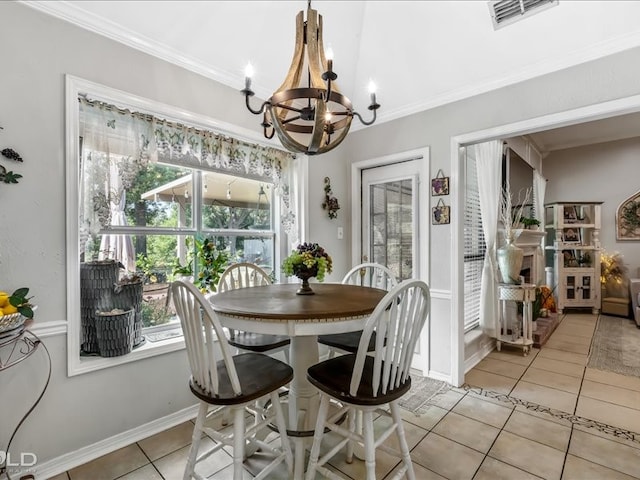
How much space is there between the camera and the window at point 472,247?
131 inches

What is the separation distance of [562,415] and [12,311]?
10.8ft

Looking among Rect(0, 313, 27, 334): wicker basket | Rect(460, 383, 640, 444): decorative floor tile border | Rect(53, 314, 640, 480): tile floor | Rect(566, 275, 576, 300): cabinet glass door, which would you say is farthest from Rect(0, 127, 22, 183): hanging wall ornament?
Rect(566, 275, 576, 300): cabinet glass door

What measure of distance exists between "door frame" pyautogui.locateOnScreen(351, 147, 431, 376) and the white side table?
107 centimetres

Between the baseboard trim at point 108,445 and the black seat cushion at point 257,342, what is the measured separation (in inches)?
26.6

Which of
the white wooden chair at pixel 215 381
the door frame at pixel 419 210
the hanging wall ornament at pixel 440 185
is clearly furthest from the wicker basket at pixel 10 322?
the hanging wall ornament at pixel 440 185

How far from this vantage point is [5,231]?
1569 mm

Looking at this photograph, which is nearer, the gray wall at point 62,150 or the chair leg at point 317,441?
the chair leg at point 317,441

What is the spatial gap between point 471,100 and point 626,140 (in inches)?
184

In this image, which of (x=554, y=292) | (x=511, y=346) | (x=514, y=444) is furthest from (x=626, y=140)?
(x=514, y=444)

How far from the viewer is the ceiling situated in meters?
1.92

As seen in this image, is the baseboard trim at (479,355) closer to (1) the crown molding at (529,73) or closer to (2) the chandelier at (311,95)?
(1) the crown molding at (529,73)

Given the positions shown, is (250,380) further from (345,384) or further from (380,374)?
(380,374)

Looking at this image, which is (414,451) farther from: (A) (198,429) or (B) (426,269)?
(B) (426,269)

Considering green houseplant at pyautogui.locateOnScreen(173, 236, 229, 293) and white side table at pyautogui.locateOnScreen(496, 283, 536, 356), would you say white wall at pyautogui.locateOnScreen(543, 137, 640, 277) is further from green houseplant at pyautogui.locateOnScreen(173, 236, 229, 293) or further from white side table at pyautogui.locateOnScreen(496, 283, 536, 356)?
green houseplant at pyautogui.locateOnScreen(173, 236, 229, 293)
